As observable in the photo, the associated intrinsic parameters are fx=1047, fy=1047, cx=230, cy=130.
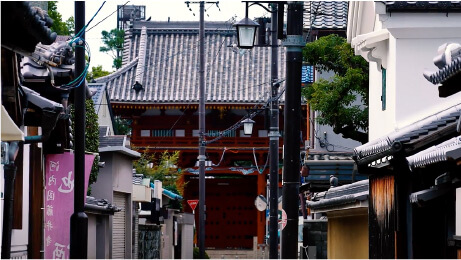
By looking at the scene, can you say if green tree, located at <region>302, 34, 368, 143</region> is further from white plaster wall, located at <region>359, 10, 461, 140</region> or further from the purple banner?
the purple banner

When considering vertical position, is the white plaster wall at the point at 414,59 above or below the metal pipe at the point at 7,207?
above

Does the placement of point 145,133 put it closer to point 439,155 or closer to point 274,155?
point 274,155

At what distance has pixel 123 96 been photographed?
190 ft

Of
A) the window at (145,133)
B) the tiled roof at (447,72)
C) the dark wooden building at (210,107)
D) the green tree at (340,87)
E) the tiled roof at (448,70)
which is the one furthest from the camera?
the window at (145,133)

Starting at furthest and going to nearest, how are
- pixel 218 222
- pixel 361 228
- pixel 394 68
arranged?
pixel 218 222, pixel 361 228, pixel 394 68

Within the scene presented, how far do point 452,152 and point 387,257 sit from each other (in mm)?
7552

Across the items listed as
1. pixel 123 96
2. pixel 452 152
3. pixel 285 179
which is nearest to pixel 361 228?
pixel 285 179

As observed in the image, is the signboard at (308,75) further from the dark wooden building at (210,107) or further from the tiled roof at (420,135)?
the tiled roof at (420,135)

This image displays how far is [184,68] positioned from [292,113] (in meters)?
44.3

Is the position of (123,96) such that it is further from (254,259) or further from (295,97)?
(295,97)

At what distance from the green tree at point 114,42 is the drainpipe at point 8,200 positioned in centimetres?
6138

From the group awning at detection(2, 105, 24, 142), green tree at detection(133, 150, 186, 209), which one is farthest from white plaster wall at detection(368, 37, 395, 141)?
green tree at detection(133, 150, 186, 209)

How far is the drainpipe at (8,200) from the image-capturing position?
1491cm

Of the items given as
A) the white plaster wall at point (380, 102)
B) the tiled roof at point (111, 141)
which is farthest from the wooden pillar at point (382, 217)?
the tiled roof at point (111, 141)
